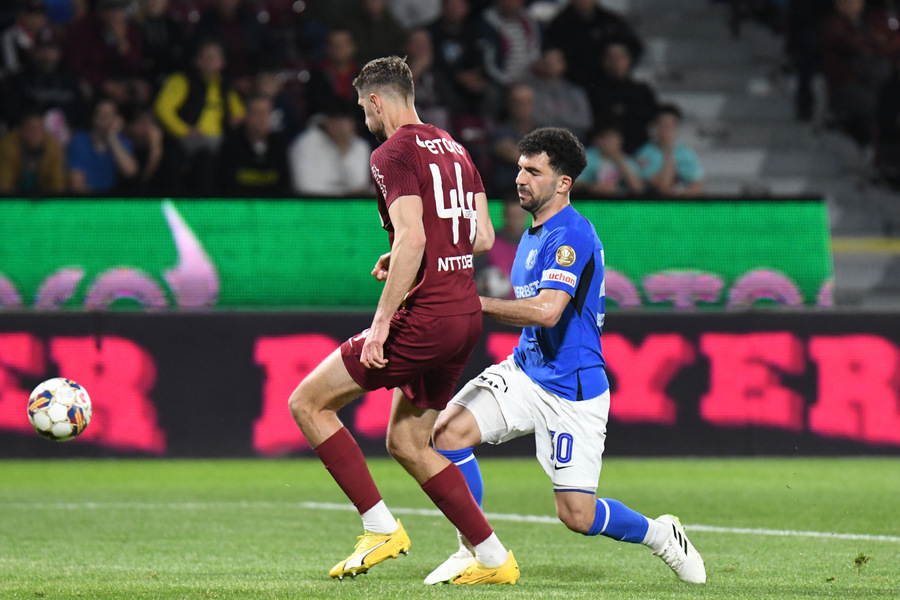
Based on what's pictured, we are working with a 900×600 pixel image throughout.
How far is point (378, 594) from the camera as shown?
15.9ft

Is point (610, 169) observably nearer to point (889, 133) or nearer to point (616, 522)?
point (889, 133)

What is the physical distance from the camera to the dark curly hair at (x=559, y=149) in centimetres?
552

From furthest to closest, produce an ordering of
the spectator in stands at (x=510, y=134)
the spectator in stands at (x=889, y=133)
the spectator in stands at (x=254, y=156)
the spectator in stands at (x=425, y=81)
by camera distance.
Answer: the spectator in stands at (x=889, y=133), the spectator in stands at (x=425, y=81), the spectator in stands at (x=510, y=134), the spectator in stands at (x=254, y=156)

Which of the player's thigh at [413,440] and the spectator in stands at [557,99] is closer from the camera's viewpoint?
the player's thigh at [413,440]

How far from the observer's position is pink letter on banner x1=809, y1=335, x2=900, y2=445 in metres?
10.8

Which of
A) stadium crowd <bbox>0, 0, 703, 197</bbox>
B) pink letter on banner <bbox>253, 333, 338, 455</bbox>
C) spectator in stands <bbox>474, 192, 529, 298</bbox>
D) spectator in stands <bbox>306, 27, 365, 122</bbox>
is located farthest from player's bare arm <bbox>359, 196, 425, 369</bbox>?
spectator in stands <bbox>306, 27, 365, 122</bbox>

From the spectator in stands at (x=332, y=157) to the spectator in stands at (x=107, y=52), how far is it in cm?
187

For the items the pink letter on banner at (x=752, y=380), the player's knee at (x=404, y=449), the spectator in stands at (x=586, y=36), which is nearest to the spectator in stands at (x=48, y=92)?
the spectator in stands at (x=586, y=36)

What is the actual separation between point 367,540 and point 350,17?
9280 mm

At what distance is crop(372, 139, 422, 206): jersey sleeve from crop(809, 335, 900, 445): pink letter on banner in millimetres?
6685

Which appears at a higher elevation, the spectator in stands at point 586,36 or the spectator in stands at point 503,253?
the spectator in stands at point 586,36

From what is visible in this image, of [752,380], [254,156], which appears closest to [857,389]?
[752,380]

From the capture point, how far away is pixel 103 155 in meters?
12.2

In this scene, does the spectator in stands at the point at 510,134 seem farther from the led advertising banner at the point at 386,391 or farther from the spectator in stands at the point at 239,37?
the spectator in stands at the point at 239,37
